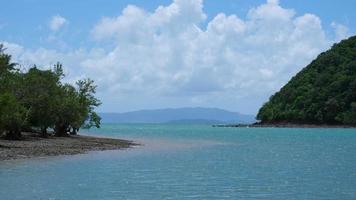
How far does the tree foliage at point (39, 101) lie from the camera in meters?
64.1

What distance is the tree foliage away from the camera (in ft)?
210

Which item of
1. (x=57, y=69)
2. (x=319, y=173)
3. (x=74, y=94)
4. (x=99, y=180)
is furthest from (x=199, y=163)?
(x=74, y=94)

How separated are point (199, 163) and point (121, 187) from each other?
18271 millimetres

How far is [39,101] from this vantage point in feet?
258

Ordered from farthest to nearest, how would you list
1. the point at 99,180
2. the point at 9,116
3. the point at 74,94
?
the point at 74,94 → the point at 9,116 → the point at 99,180

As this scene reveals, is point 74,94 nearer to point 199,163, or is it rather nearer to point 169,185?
point 199,163

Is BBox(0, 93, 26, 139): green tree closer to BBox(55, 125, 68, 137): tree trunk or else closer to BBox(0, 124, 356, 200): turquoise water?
BBox(0, 124, 356, 200): turquoise water

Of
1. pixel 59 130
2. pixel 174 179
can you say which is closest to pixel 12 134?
pixel 59 130

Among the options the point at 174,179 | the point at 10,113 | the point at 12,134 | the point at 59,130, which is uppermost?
the point at 10,113

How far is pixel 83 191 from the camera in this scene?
103 ft

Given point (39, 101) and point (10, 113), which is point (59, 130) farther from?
point (10, 113)

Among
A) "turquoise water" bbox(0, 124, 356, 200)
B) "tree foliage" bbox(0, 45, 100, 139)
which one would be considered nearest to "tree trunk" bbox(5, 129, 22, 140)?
"tree foliage" bbox(0, 45, 100, 139)

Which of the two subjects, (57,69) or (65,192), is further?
(57,69)

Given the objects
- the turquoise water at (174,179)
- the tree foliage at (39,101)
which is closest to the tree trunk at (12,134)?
the tree foliage at (39,101)
